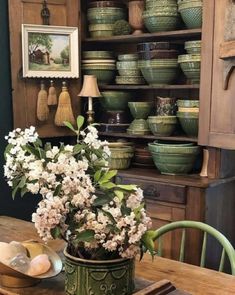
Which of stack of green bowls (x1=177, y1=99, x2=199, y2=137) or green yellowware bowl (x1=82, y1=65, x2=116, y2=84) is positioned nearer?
stack of green bowls (x1=177, y1=99, x2=199, y2=137)

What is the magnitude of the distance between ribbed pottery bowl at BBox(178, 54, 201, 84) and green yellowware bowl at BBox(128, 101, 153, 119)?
34cm

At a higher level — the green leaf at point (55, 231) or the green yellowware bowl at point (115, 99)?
the green yellowware bowl at point (115, 99)

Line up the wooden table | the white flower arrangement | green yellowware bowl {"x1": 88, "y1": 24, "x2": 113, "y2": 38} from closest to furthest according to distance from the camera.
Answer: the white flower arrangement → the wooden table → green yellowware bowl {"x1": 88, "y1": 24, "x2": 113, "y2": 38}

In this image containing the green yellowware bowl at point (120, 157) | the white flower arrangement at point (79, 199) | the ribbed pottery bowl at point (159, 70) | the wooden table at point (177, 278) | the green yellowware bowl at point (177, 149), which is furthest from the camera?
the green yellowware bowl at point (120, 157)

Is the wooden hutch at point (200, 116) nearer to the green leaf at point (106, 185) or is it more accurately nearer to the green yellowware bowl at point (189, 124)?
the green yellowware bowl at point (189, 124)

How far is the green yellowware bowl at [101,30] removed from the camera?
2979 mm

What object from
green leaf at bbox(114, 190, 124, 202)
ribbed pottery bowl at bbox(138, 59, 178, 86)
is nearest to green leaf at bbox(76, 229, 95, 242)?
green leaf at bbox(114, 190, 124, 202)

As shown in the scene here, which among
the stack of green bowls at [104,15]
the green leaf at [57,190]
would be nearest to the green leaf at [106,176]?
the green leaf at [57,190]

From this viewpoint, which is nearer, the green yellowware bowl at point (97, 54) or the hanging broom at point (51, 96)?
the hanging broom at point (51, 96)

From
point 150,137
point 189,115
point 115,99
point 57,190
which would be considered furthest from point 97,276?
point 115,99

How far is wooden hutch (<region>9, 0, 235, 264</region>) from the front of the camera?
2.37 m

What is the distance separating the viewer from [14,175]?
4.00ft

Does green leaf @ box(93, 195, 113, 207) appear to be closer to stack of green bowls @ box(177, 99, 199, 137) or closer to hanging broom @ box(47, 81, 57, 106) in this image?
stack of green bowls @ box(177, 99, 199, 137)

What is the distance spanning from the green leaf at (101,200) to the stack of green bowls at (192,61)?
5.14 ft
